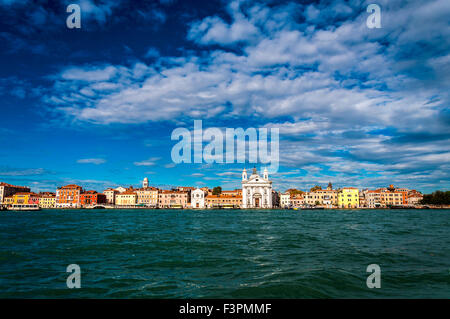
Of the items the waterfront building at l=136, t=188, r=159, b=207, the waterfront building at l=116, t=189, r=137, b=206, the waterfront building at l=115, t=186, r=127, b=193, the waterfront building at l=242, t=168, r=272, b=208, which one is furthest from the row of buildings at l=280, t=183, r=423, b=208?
the waterfront building at l=115, t=186, r=127, b=193

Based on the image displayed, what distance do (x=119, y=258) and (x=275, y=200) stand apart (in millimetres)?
92688

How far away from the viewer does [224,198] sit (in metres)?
84.6

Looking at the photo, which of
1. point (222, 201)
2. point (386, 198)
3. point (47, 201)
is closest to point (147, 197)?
point (222, 201)

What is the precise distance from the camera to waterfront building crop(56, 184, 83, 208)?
85250 millimetres

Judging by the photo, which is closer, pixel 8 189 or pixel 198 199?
pixel 198 199

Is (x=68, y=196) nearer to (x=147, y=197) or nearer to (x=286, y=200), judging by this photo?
(x=147, y=197)

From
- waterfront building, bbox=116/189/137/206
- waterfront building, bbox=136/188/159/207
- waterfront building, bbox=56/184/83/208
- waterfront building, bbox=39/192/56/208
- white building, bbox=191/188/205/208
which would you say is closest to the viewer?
white building, bbox=191/188/205/208

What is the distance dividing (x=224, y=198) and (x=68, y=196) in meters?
45.6

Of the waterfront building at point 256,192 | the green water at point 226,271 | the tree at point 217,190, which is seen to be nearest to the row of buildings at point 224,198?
the waterfront building at point 256,192

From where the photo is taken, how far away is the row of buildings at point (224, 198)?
8256 cm

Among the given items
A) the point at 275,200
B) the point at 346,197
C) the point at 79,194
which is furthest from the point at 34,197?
the point at 346,197

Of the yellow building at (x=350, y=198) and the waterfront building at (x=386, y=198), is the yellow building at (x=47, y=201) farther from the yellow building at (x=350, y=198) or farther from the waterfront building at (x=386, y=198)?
the waterfront building at (x=386, y=198)

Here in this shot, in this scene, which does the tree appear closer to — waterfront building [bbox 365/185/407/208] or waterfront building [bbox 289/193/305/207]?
waterfront building [bbox 289/193/305/207]
